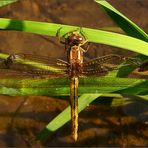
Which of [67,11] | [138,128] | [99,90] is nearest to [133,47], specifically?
[99,90]

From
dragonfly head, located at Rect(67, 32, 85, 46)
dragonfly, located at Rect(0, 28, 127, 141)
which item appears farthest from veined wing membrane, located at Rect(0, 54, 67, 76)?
dragonfly head, located at Rect(67, 32, 85, 46)

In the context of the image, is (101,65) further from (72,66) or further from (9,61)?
(9,61)

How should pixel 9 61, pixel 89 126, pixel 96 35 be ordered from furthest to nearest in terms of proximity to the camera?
1. pixel 89 126
2. pixel 9 61
3. pixel 96 35

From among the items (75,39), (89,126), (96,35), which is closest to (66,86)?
(75,39)

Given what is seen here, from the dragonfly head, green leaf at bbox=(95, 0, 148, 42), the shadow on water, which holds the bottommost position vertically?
the shadow on water

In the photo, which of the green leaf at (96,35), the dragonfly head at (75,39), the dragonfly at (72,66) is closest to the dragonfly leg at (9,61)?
the dragonfly at (72,66)

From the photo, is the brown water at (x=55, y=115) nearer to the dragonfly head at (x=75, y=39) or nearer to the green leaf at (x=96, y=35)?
the dragonfly head at (x=75, y=39)

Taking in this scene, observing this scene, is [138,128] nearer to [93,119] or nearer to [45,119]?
[93,119]

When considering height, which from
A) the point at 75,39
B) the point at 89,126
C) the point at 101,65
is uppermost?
the point at 75,39

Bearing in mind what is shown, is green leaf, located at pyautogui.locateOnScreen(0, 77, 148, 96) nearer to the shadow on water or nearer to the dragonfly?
the dragonfly

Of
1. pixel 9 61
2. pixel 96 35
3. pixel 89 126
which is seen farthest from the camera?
pixel 89 126
